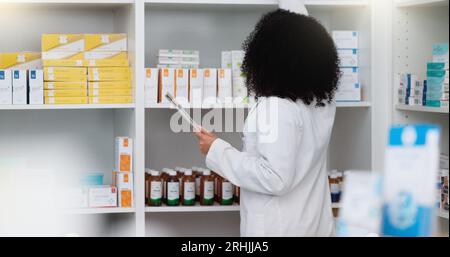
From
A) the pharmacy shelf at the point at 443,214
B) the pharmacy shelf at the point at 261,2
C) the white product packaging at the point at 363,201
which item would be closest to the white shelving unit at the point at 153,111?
the pharmacy shelf at the point at 261,2

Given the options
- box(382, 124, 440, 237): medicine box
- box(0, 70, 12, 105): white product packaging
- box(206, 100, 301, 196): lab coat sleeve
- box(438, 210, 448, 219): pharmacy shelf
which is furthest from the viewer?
box(0, 70, 12, 105): white product packaging

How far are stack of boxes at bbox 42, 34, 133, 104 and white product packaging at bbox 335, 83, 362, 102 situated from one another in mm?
873

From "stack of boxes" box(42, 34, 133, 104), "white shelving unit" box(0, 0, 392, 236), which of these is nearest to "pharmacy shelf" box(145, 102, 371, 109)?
"white shelving unit" box(0, 0, 392, 236)

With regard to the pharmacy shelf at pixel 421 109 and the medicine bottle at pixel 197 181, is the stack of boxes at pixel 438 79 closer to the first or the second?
the pharmacy shelf at pixel 421 109

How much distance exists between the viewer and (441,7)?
2.68 metres

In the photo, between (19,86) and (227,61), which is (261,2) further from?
(19,86)

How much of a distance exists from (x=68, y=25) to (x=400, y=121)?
152cm

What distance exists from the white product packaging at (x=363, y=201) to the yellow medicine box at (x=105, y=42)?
2.06 metres

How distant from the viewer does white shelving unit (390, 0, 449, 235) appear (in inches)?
103

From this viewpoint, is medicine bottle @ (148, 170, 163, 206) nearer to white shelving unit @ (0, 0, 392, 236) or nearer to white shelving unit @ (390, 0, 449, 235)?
white shelving unit @ (0, 0, 392, 236)
